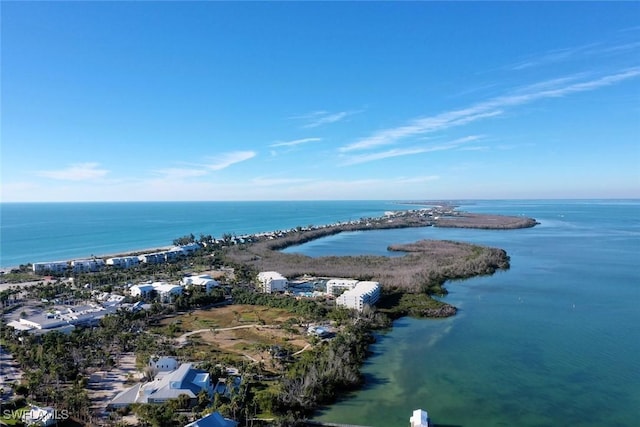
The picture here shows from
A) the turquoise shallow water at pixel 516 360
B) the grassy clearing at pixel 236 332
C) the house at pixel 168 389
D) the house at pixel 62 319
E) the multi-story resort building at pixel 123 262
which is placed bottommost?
the turquoise shallow water at pixel 516 360

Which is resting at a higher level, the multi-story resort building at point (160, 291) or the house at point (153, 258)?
Result: the house at point (153, 258)

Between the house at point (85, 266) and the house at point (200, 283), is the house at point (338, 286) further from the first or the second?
the house at point (85, 266)

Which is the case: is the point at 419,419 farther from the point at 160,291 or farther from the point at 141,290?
the point at 141,290

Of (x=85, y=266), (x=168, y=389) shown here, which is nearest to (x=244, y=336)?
(x=168, y=389)

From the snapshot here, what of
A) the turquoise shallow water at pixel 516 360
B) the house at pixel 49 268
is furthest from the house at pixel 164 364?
the house at pixel 49 268

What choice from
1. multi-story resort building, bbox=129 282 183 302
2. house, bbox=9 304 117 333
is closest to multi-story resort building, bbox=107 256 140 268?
multi-story resort building, bbox=129 282 183 302
